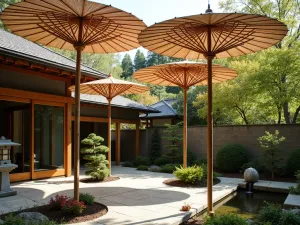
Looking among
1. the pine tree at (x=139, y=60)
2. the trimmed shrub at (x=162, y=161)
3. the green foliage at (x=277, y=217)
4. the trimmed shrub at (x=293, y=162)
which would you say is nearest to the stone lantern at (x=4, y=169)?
the green foliage at (x=277, y=217)

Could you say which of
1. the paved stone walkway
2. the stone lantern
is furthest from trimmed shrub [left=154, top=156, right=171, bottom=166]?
the stone lantern

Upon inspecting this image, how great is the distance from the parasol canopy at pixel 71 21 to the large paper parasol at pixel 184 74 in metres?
2.19

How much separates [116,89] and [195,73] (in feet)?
8.70

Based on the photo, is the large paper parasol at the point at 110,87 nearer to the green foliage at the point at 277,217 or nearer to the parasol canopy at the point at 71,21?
the parasol canopy at the point at 71,21

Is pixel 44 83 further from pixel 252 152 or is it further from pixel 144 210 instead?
pixel 252 152

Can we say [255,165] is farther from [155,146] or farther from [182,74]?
[155,146]

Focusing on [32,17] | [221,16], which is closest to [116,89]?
[32,17]

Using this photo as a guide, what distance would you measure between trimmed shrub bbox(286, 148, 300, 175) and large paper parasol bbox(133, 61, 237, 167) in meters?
3.80

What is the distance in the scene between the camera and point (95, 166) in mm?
8578

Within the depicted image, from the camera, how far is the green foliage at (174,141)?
1273 centimetres

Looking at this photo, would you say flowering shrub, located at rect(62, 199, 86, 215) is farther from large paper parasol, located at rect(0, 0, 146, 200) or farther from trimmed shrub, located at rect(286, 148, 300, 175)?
trimmed shrub, located at rect(286, 148, 300, 175)

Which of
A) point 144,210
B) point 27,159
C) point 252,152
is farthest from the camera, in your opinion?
point 252,152

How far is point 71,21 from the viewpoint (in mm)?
4953

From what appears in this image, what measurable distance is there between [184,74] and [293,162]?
4.99 metres
